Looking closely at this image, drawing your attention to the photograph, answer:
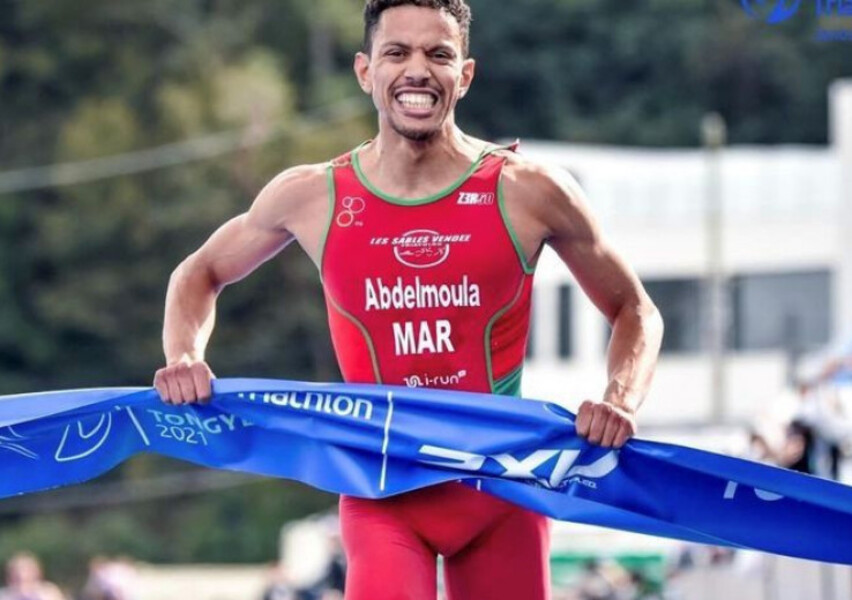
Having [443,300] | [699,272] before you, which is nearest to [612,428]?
[443,300]

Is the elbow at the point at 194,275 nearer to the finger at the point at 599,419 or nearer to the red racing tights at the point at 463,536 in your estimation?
the red racing tights at the point at 463,536

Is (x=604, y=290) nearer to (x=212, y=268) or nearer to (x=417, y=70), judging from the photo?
(x=417, y=70)

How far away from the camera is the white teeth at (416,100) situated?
8070 mm

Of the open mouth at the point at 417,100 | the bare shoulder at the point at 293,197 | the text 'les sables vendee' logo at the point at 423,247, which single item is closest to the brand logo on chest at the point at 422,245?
the text 'les sables vendee' logo at the point at 423,247

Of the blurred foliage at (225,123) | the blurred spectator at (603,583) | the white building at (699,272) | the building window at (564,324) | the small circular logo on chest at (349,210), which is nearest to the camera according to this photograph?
the small circular logo on chest at (349,210)

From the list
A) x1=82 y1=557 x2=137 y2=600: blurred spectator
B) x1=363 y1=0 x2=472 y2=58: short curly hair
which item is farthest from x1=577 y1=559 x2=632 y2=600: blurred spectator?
x1=363 y1=0 x2=472 y2=58: short curly hair

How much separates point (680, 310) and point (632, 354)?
4483cm

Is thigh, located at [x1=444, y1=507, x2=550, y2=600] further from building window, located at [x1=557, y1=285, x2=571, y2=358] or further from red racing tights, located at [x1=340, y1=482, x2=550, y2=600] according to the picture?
building window, located at [x1=557, y1=285, x2=571, y2=358]

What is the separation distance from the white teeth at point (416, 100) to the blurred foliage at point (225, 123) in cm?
5004

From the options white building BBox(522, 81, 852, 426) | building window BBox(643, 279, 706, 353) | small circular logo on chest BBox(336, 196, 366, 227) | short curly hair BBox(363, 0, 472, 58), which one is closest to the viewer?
short curly hair BBox(363, 0, 472, 58)

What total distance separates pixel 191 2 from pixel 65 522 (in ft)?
50.8

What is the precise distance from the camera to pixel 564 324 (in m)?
46.9

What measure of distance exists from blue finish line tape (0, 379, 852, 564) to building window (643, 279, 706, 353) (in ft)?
139

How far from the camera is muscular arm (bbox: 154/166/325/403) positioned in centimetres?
827
